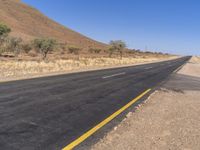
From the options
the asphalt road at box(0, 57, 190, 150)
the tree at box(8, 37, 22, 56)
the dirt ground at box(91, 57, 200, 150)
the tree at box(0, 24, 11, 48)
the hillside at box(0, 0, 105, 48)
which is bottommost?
the dirt ground at box(91, 57, 200, 150)

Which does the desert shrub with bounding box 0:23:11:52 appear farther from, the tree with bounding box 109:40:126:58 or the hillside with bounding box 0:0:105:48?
the hillside with bounding box 0:0:105:48

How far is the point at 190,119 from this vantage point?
7191mm

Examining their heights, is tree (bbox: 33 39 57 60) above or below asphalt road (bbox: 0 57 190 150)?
above

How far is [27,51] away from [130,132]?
4645 centimetres

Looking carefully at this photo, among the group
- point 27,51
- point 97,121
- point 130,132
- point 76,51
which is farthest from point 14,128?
point 76,51

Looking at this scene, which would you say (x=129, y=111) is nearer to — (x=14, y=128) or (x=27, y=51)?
(x=14, y=128)

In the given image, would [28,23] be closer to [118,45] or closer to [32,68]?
[118,45]

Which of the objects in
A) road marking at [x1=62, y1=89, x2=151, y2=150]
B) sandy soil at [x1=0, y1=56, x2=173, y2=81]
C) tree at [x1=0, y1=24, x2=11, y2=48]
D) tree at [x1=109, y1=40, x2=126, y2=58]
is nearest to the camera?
road marking at [x1=62, y1=89, x2=151, y2=150]

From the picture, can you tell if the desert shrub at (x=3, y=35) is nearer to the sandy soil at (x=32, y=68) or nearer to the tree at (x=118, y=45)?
the sandy soil at (x=32, y=68)

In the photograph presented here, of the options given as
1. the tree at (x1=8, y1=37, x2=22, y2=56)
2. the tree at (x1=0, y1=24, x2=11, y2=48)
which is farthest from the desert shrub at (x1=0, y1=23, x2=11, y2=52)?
the tree at (x1=8, y1=37, x2=22, y2=56)

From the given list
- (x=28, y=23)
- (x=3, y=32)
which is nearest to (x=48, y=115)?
(x=3, y=32)

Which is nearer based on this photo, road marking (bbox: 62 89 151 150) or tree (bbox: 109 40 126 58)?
road marking (bbox: 62 89 151 150)

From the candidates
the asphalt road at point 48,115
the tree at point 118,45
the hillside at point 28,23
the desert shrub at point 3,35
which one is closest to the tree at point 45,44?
the desert shrub at point 3,35

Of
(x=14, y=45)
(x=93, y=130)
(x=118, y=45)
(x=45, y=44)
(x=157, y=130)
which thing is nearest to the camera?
(x=93, y=130)
